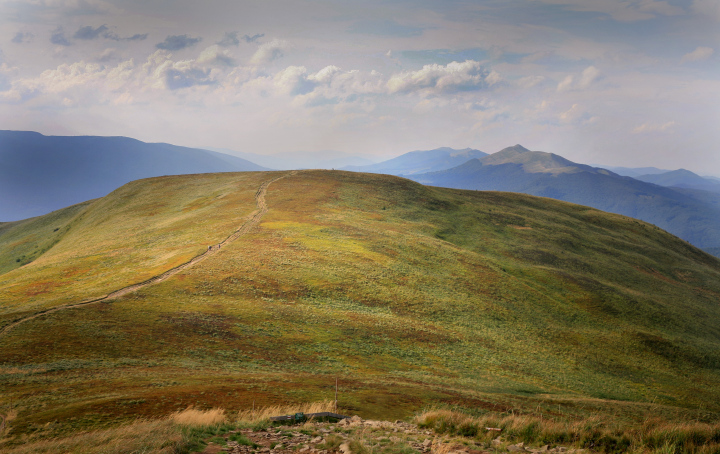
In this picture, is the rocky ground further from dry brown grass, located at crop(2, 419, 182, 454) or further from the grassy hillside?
the grassy hillside

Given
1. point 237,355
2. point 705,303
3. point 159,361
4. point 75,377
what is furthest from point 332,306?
point 705,303

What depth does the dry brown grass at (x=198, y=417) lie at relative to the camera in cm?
1435

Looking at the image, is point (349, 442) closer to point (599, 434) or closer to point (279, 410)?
point (279, 410)

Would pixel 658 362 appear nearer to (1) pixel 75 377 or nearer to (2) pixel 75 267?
(1) pixel 75 377

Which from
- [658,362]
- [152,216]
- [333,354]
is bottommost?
[658,362]

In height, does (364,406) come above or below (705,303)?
above

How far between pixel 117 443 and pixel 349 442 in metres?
7.11

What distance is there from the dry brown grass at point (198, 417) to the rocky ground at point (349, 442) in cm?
134

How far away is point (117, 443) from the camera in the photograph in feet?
37.2

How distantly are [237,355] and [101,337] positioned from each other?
9.65 meters

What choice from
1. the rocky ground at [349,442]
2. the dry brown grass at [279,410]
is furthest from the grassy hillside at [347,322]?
the rocky ground at [349,442]

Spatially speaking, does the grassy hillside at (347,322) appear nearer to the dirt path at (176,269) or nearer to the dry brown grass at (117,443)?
the dirt path at (176,269)

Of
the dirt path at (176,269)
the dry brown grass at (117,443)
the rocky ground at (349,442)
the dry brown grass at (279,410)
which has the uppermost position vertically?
the dirt path at (176,269)

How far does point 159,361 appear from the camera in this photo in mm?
24938
